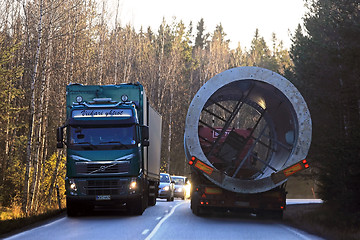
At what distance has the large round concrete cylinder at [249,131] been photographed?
16.6 metres

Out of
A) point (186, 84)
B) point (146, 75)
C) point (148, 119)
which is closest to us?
point (148, 119)

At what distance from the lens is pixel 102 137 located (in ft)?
58.6

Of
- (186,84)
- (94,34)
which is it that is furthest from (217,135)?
(186,84)

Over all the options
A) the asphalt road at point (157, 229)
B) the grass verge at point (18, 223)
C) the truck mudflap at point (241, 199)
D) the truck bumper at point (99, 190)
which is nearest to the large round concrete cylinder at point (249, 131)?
the truck mudflap at point (241, 199)

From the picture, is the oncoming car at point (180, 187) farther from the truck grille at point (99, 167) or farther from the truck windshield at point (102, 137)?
the truck grille at point (99, 167)

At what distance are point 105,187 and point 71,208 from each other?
148 cm

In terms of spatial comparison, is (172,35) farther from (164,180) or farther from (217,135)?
(217,135)

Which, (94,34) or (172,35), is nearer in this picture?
(94,34)

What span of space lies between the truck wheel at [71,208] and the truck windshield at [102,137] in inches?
75.3

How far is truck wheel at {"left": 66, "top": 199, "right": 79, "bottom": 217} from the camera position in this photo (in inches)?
720

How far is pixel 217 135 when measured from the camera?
2058 centimetres

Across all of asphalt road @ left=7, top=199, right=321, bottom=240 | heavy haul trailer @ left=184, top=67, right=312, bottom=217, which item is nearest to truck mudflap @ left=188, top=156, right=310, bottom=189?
heavy haul trailer @ left=184, top=67, right=312, bottom=217

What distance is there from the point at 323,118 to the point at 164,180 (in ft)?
32.8

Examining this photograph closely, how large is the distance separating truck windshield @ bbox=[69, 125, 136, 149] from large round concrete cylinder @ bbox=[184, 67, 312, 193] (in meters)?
1.95
